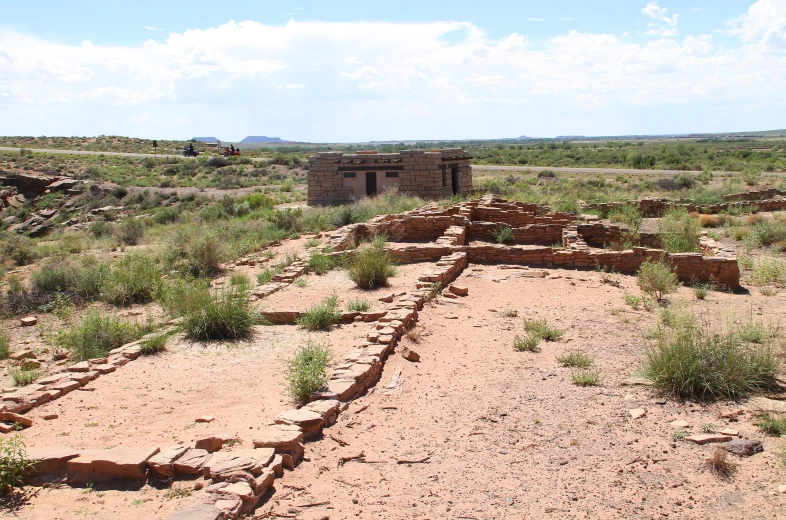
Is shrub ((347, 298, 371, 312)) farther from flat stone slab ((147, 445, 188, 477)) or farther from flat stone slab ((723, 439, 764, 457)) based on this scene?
flat stone slab ((723, 439, 764, 457))

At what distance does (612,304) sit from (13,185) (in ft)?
110

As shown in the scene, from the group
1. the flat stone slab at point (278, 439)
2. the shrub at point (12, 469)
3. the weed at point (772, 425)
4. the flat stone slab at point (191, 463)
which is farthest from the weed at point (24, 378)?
the weed at point (772, 425)

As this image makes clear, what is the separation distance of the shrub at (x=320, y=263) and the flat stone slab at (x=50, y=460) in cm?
778

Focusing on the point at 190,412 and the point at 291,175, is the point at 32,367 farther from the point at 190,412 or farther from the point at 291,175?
the point at 291,175

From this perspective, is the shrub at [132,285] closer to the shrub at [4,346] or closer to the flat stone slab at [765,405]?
the shrub at [4,346]

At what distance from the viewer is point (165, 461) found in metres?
→ 4.63

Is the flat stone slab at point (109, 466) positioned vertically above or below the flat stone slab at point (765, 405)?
below

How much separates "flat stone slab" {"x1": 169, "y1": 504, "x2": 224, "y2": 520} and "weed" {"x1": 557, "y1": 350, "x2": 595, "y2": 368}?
14.3ft

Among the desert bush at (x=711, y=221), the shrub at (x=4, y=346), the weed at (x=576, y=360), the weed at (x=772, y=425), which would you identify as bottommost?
the shrub at (x=4, y=346)

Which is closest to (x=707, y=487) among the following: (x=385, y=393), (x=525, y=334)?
(x=385, y=393)

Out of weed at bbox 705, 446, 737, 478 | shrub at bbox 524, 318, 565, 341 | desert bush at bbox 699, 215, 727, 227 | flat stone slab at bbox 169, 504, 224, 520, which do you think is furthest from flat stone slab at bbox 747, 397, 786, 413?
desert bush at bbox 699, 215, 727, 227

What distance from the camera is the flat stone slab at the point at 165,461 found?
15.1 feet

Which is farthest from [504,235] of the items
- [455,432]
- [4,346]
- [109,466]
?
[109,466]

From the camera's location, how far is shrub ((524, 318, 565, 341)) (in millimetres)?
8031
